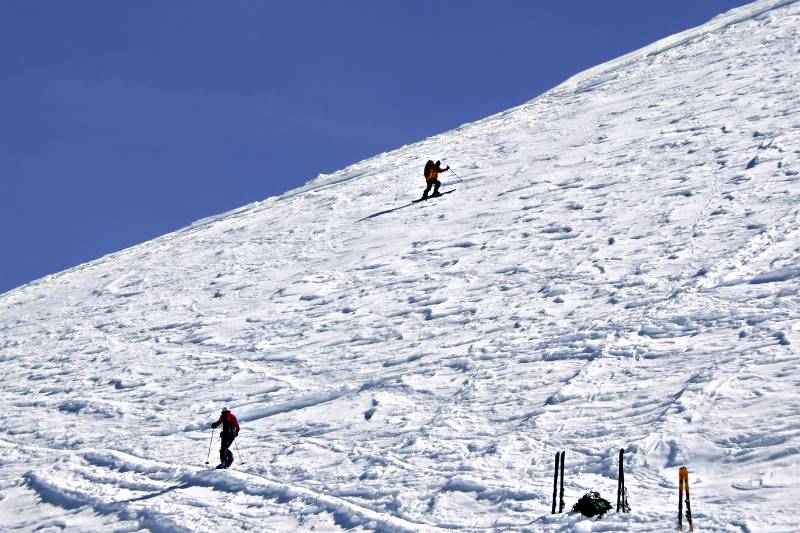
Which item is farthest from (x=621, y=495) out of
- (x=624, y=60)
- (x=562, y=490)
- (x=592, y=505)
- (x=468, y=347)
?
(x=624, y=60)

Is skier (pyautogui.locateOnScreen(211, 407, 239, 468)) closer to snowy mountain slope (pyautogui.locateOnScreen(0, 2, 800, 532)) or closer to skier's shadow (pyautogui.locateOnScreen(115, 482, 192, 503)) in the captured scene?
snowy mountain slope (pyautogui.locateOnScreen(0, 2, 800, 532))

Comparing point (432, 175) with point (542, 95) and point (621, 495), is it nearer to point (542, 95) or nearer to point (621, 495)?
point (542, 95)

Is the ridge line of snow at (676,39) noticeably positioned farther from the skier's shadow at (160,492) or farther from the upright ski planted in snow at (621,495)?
the upright ski planted in snow at (621,495)

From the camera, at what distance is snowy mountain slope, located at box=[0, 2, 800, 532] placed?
1109 cm

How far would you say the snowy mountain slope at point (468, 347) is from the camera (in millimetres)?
11086

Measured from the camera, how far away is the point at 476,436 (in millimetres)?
12375

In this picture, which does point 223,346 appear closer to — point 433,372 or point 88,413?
point 88,413

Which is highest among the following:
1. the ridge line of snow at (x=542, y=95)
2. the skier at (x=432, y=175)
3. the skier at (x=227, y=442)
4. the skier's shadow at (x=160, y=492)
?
the ridge line of snow at (x=542, y=95)

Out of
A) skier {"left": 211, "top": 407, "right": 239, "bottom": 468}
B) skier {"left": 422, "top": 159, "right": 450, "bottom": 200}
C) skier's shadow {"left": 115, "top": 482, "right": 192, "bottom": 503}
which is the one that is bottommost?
skier's shadow {"left": 115, "top": 482, "right": 192, "bottom": 503}

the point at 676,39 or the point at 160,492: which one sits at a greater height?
the point at 676,39

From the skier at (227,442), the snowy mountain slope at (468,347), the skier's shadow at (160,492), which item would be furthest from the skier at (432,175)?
the skier's shadow at (160,492)

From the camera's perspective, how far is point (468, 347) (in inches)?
603

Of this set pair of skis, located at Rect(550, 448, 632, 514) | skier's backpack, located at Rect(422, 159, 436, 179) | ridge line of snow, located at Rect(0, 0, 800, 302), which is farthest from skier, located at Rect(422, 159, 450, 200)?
A: pair of skis, located at Rect(550, 448, 632, 514)

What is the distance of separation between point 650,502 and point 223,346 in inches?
380
